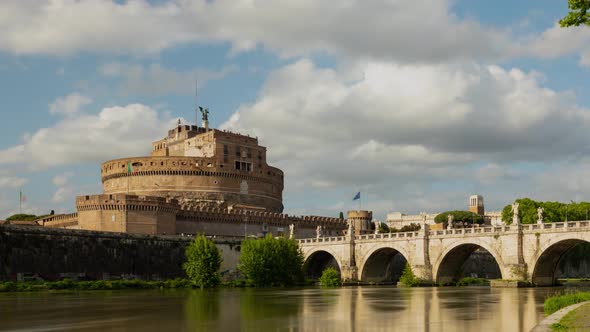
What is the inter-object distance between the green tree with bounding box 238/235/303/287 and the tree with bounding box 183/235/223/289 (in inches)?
127

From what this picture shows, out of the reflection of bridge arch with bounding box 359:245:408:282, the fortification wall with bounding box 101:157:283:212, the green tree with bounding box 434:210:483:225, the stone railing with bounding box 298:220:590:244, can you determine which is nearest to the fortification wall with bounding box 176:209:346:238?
the fortification wall with bounding box 101:157:283:212

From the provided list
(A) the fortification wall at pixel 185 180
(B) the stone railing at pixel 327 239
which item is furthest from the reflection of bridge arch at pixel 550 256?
(A) the fortification wall at pixel 185 180

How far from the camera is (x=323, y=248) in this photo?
84875 mm

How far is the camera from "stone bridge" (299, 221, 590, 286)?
60906 mm

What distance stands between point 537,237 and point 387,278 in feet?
80.0

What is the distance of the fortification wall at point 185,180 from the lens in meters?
101

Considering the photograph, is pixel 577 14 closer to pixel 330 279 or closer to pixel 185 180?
pixel 330 279

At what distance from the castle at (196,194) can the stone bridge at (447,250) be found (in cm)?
1069

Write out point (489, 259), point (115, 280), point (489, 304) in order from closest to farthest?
point (489, 304)
point (115, 280)
point (489, 259)

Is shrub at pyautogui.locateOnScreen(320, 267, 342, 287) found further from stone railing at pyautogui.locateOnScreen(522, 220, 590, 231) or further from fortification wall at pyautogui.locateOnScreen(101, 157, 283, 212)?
fortification wall at pyautogui.locateOnScreen(101, 157, 283, 212)

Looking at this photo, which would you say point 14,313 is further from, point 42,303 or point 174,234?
point 174,234

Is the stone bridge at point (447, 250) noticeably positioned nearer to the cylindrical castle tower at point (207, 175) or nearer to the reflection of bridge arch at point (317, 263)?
the reflection of bridge arch at point (317, 263)

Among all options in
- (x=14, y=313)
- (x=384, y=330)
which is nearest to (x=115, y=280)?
(x=14, y=313)

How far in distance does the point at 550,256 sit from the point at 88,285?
134 feet
